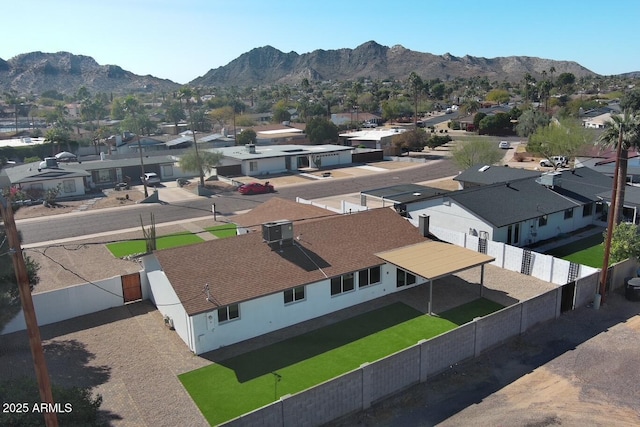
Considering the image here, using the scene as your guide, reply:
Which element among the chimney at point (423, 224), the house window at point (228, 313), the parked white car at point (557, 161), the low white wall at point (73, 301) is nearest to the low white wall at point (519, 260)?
the chimney at point (423, 224)

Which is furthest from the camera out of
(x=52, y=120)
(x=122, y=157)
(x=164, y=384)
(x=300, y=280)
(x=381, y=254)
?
(x=52, y=120)

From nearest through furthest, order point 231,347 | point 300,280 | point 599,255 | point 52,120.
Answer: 1. point 231,347
2. point 300,280
3. point 599,255
4. point 52,120

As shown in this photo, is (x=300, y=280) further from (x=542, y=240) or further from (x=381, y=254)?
(x=542, y=240)

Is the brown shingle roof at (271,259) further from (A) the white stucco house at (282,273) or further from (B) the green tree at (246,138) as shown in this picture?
(B) the green tree at (246,138)

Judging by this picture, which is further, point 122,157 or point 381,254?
point 122,157

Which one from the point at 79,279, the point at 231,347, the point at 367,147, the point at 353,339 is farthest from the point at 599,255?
the point at 367,147

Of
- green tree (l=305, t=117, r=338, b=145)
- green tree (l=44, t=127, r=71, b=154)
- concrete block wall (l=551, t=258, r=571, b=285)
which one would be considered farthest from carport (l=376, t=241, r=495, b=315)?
green tree (l=44, t=127, r=71, b=154)

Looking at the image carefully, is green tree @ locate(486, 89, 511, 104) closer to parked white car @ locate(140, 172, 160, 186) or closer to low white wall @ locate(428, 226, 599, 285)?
parked white car @ locate(140, 172, 160, 186)

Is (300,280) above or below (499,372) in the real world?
above
